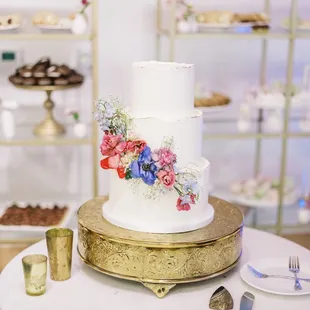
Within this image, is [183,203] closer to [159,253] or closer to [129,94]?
[159,253]

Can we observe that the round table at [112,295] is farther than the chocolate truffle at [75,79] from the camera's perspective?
No

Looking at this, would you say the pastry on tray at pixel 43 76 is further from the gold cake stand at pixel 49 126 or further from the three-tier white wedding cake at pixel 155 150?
the three-tier white wedding cake at pixel 155 150

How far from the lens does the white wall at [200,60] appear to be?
3.44 meters

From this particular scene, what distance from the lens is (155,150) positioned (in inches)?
66.6

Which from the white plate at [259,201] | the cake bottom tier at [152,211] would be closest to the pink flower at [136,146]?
the cake bottom tier at [152,211]

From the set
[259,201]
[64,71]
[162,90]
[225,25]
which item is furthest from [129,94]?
[162,90]

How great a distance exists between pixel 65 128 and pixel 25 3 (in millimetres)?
726

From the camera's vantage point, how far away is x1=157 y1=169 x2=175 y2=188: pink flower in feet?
5.45

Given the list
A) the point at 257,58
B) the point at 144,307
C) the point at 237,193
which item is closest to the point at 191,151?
the point at 144,307

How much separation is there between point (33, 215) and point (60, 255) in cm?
151

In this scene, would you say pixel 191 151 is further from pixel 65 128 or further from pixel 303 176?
pixel 303 176

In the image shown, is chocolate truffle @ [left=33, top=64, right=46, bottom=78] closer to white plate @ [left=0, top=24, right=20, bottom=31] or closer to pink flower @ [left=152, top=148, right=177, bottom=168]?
white plate @ [left=0, top=24, right=20, bottom=31]

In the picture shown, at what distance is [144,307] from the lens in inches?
63.2

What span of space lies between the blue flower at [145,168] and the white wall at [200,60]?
6.07 ft
